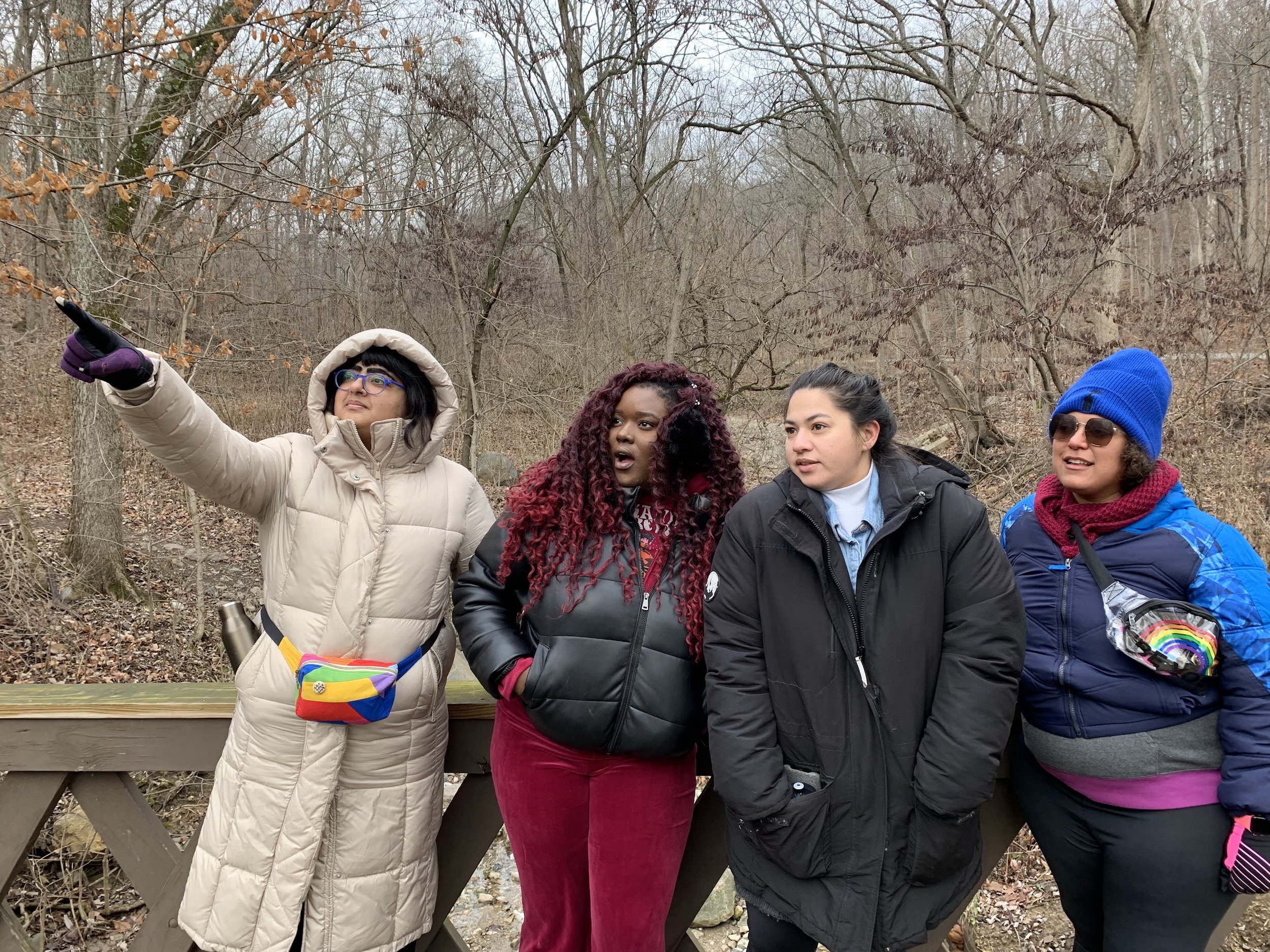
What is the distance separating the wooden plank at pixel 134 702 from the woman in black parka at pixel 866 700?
0.74 m

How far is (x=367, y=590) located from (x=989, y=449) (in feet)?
28.3

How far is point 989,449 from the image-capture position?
29.8 ft

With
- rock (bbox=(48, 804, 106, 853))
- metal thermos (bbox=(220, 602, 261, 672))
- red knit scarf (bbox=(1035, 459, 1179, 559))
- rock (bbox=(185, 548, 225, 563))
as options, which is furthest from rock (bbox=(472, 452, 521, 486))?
red knit scarf (bbox=(1035, 459, 1179, 559))

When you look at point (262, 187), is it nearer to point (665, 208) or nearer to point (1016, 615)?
point (665, 208)

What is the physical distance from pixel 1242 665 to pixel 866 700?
31.3 inches

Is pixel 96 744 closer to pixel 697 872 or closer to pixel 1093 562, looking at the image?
pixel 697 872

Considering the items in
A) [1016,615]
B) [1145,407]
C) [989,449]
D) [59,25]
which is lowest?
[989,449]

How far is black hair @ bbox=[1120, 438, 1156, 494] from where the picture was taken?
6.07ft

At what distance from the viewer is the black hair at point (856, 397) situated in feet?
6.08

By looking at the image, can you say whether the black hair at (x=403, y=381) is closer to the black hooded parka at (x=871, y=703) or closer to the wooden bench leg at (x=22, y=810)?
the black hooded parka at (x=871, y=703)

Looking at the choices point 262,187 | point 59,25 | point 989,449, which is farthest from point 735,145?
point 59,25

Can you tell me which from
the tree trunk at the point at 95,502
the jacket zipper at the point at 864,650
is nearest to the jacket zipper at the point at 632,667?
the jacket zipper at the point at 864,650

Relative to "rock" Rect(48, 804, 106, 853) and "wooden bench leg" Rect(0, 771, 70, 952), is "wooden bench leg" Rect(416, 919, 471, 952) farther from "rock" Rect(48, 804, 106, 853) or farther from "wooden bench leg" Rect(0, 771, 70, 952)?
"rock" Rect(48, 804, 106, 853)

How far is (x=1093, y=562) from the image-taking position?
181 cm
